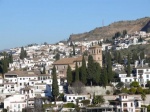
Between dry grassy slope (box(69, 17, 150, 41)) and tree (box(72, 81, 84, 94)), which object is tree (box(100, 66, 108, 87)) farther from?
dry grassy slope (box(69, 17, 150, 41))

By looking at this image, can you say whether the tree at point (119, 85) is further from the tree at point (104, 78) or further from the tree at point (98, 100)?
the tree at point (98, 100)

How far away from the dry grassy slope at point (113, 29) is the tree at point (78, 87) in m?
78.9

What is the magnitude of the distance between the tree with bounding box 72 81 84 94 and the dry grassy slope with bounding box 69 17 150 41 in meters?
78.9

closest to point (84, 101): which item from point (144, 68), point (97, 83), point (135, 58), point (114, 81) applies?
point (97, 83)

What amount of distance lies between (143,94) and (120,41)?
152 feet

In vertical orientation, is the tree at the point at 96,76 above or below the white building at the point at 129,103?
above

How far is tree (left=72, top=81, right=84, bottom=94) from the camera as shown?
3634 centimetres

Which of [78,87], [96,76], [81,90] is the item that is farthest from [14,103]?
[96,76]

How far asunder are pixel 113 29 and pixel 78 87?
292 feet

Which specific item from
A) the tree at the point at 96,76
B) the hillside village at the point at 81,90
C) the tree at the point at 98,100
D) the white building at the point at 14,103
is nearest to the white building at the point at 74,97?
the hillside village at the point at 81,90

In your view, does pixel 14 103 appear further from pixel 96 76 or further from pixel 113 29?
pixel 113 29

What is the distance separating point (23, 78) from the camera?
42.6m

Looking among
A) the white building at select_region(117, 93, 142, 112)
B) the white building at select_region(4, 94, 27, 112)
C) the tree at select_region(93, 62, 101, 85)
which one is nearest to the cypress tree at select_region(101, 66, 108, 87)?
the tree at select_region(93, 62, 101, 85)

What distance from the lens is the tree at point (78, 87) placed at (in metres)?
36.3
